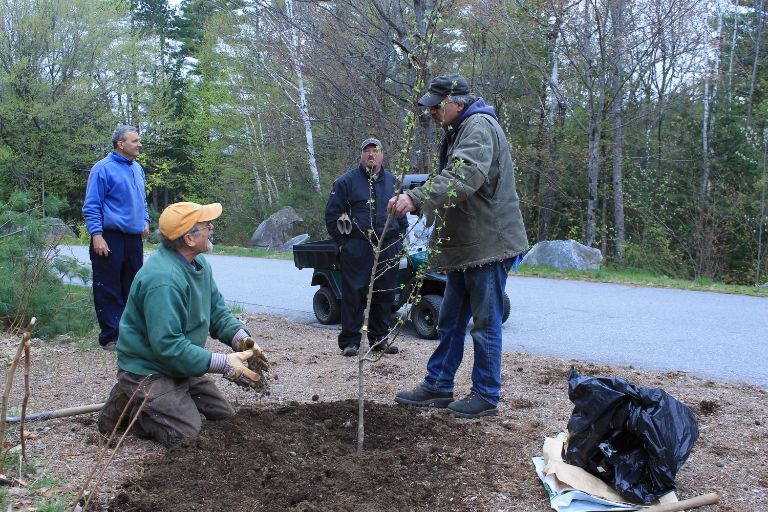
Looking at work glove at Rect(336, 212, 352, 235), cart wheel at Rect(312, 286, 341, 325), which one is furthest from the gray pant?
cart wheel at Rect(312, 286, 341, 325)

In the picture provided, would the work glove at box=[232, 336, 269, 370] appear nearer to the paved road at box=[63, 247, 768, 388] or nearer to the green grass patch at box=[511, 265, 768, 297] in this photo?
the paved road at box=[63, 247, 768, 388]

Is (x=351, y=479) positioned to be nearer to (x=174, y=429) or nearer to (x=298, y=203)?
(x=174, y=429)

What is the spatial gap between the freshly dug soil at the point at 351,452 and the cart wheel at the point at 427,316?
202 cm

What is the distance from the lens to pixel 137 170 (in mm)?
6590

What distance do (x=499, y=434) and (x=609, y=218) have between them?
2149 centimetres

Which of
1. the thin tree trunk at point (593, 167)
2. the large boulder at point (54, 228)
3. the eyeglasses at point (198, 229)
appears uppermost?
the thin tree trunk at point (593, 167)

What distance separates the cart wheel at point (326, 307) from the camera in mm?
8664

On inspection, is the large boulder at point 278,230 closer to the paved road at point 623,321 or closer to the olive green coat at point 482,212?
the paved road at point 623,321

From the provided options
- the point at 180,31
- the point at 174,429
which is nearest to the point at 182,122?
the point at 180,31

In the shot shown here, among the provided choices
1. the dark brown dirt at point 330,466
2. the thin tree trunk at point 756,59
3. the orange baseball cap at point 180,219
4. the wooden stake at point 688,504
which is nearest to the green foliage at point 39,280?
the orange baseball cap at point 180,219

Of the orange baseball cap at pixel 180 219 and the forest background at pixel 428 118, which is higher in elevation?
the forest background at pixel 428 118

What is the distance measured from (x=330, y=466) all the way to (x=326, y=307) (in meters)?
5.33

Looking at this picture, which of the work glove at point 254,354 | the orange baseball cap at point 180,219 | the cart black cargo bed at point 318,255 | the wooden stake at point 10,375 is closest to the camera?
the wooden stake at point 10,375

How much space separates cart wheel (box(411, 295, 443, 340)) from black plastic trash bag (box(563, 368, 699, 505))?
4.19m
